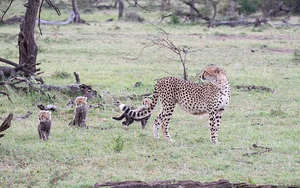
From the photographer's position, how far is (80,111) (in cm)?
846

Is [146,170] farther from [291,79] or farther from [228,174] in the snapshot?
[291,79]

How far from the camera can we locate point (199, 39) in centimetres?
2225

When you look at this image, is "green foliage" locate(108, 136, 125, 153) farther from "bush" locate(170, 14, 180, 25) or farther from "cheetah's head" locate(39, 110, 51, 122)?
"bush" locate(170, 14, 180, 25)

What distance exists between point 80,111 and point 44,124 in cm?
101

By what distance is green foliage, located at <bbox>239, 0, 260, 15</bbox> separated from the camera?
36.2m

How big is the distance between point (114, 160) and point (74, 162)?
0.53 metres

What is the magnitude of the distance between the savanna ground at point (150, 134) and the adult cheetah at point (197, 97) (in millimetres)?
321

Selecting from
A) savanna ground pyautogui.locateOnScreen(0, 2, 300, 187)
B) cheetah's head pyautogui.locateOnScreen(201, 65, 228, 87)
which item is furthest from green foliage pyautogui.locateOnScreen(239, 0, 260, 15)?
cheetah's head pyautogui.locateOnScreen(201, 65, 228, 87)

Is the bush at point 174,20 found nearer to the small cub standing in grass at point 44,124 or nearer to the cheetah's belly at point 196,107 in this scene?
the cheetah's belly at point 196,107

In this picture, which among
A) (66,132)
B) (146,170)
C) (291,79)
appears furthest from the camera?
(291,79)

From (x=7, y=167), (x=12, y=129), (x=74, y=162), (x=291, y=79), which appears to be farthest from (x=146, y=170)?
(x=291, y=79)

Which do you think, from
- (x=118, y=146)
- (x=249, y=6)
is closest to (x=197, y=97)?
(x=118, y=146)

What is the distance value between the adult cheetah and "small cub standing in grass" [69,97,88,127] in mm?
776

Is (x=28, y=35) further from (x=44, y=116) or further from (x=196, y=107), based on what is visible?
(x=196, y=107)
